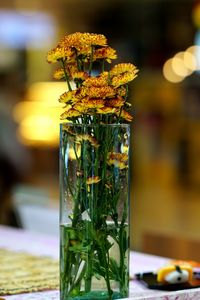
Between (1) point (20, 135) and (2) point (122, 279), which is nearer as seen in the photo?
(2) point (122, 279)

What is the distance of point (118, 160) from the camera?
4.87 feet

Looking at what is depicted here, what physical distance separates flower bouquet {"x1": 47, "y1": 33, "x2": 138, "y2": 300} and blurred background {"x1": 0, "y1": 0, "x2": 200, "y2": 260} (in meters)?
5.87

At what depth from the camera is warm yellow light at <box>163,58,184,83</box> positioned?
8.24 m

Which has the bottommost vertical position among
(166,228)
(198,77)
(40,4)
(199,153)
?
(166,228)

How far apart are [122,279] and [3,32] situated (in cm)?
668

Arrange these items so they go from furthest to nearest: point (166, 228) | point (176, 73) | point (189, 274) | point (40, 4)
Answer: point (176, 73) < point (40, 4) < point (166, 228) < point (189, 274)

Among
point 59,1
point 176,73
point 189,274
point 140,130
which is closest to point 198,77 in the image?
point 176,73

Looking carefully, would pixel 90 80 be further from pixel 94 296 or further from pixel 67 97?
pixel 94 296

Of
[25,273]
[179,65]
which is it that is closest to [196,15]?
[179,65]

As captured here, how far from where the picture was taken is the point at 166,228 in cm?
673

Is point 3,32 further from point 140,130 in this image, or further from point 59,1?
point 140,130

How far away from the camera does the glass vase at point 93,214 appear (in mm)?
1453

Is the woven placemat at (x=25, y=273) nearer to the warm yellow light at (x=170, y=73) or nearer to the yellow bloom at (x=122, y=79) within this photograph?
the yellow bloom at (x=122, y=79)

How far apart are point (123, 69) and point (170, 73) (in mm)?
6981
